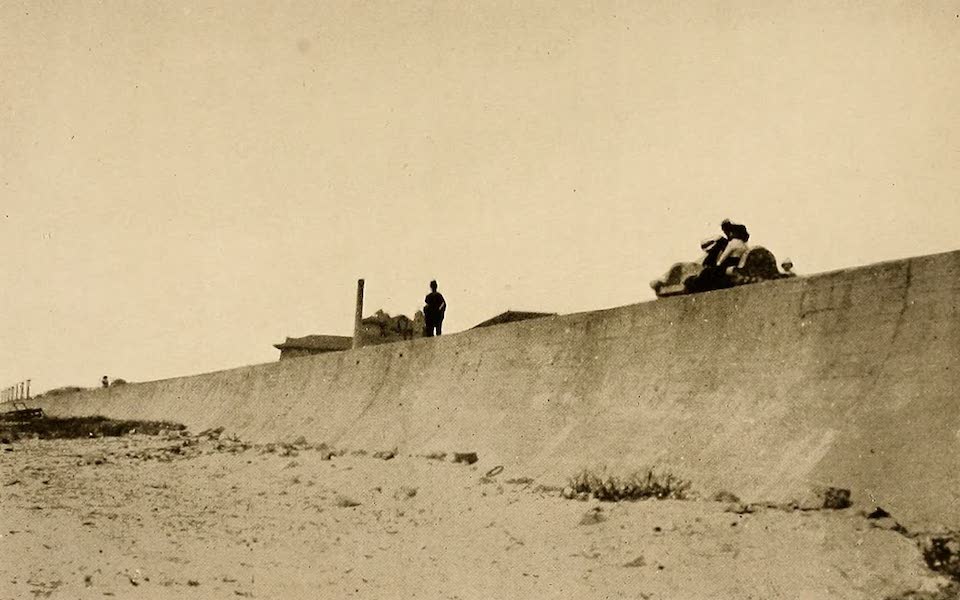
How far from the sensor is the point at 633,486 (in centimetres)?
619

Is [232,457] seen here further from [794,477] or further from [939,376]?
[939,376]

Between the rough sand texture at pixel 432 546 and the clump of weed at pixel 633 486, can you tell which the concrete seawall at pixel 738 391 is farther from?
the rough sand texture at pixel 432 546

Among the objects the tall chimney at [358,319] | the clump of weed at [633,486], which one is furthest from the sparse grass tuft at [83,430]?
the clump of weed at [633,486]

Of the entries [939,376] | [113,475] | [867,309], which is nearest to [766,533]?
[939,376]

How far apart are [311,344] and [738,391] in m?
46.4

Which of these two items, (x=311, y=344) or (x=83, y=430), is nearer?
(x=83, y=430)

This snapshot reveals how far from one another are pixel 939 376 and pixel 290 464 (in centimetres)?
745

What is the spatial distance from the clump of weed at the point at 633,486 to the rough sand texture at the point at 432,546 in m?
0.16

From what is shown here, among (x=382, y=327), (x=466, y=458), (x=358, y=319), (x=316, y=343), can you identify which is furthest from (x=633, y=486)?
(x=316, y=343)

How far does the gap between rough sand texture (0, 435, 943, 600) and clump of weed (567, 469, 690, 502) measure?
158 millimetres

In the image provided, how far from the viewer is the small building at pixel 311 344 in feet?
167

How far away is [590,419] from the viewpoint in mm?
7578

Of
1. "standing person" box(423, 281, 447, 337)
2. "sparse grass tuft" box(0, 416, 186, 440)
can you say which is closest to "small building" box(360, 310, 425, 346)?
"sparse grass tuft" box(0, 416, 186, 440)

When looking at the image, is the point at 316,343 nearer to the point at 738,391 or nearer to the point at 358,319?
the point at 358,319
